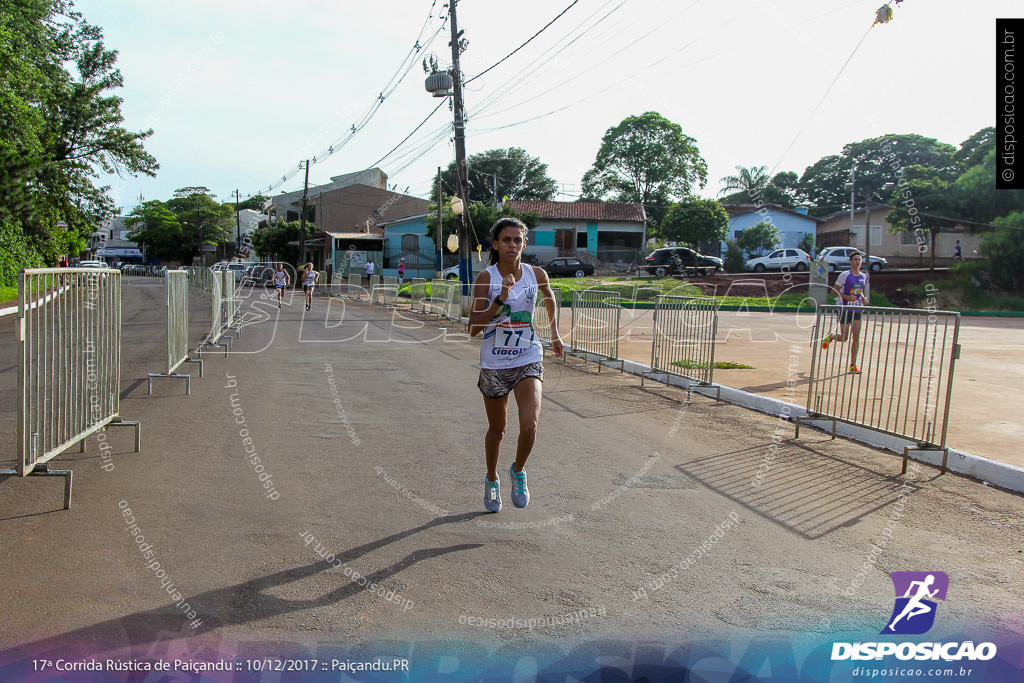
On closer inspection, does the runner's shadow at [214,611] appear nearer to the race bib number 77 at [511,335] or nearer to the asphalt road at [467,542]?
the asphalt road at [467,542]

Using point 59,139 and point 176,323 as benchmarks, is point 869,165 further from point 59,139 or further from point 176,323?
point 176,323

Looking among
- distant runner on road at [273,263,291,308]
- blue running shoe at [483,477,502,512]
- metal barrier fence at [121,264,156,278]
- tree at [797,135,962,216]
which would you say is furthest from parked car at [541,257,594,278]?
metal barrier fence at [121,264,156,278]

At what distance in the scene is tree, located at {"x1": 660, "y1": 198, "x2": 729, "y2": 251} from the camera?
47.2m

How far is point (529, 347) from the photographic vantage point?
4.71m

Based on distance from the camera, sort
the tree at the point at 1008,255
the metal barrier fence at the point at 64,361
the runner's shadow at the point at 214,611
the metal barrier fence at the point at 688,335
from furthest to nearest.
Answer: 1. the tree at the point at 1008,255
2. the metal barrier fence at the point at 688,335
3. the metal barrier fence at the point at 64,361
4. the runner's shadow at the point at 214,611

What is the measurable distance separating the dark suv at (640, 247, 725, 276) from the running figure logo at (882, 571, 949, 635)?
129 feet

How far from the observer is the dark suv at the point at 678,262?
42.8 metres

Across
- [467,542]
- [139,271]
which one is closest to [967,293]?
[467,542]

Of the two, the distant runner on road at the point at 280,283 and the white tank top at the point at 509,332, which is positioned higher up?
the white tank top at the point at 509,332

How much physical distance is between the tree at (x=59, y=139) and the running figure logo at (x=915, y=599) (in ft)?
73.7

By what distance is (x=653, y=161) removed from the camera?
6228 centimetres

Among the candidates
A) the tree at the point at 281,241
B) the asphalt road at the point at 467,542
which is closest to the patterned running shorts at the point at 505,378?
the asphalt road at the point at 467,542

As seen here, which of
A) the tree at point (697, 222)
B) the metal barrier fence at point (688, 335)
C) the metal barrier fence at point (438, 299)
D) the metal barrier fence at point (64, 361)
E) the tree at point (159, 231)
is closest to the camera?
the metal barrier fence at point (64, 361)

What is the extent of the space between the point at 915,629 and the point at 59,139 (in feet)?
105
